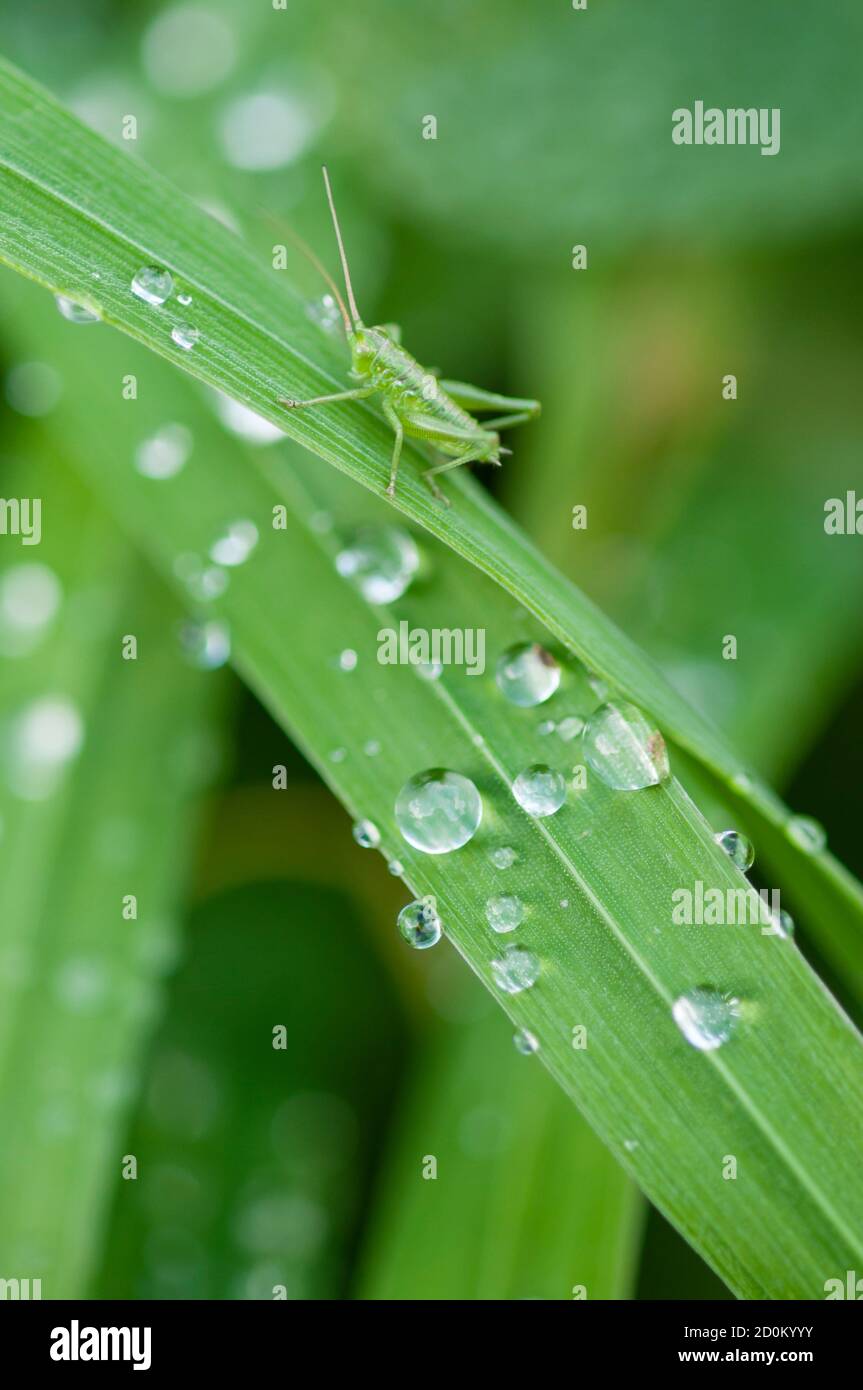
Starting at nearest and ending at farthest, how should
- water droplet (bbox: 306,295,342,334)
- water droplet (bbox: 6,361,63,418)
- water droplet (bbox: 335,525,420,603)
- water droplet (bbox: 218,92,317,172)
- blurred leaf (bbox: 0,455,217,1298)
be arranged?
water droplet (bbox: 335,525,420,603), water droplet (bbox: 306,295,342,334), blurred leaf (bbox: 0,455,217,1298), water droplet (bbox: 6,361,63,418), water droplet (bbox: 218,92,317,172)

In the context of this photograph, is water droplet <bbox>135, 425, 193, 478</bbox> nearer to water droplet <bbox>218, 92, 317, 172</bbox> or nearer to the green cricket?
the green cricket

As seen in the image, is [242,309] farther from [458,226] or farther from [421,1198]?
[421,1198]

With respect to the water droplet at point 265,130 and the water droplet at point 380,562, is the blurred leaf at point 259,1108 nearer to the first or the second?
the water droplet at point 380,562

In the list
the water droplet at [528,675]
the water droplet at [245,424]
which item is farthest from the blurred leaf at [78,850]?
the water droplet at [528,675]

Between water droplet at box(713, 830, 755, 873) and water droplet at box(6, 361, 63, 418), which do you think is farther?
water droplet at box(6, 361, 63, 418)

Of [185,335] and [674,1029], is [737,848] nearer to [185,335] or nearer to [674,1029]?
[674,1029]

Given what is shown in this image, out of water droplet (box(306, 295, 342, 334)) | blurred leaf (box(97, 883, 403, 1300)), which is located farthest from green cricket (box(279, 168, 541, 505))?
blurred leaf (box(97, 883, 403, 1300))
